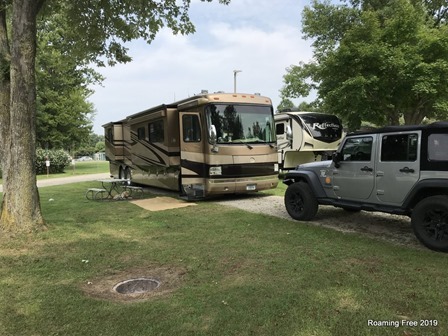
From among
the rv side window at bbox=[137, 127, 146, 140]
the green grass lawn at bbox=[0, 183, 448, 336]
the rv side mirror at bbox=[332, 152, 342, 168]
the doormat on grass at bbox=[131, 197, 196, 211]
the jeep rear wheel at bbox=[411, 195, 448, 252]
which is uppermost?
the rv side window at bbox=[137, 127, 146, 140]

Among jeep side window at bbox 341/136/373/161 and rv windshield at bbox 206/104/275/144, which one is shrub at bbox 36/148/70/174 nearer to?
rv windshield at bbox 206/104/275/144

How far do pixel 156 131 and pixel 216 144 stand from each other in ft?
10.5

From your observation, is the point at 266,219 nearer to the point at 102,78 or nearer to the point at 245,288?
the point at 245,288

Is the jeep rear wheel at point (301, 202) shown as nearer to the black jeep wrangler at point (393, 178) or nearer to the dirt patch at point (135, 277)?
the black jeep wrangler at point (393, 178)

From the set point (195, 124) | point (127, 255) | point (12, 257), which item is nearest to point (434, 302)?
point (127, 255)

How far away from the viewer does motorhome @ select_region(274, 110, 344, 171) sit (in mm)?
15844

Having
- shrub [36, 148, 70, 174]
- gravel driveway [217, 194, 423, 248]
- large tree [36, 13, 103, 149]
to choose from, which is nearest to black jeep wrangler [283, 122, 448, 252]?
gravel driveway [217, 194, 423, 248]

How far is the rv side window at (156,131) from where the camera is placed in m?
12.5

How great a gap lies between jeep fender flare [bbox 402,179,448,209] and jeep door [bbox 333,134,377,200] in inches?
27.8

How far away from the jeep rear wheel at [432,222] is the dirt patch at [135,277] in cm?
350

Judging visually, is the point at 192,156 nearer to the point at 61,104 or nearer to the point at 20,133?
the point at 20,133

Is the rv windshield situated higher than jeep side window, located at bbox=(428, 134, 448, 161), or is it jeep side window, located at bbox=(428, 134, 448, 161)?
the rv windshield

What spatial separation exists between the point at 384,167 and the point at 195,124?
600 cm

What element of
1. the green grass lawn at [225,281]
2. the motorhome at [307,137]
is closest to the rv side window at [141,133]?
the motorhome at [307,137]
